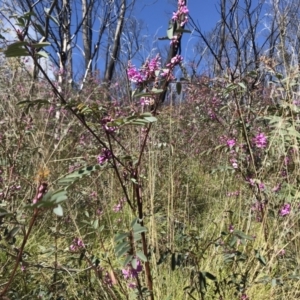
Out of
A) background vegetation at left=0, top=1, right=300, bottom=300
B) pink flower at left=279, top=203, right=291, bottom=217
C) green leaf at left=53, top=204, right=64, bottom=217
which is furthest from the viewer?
pink flower at left=279, top=203, right=291, bottom=217

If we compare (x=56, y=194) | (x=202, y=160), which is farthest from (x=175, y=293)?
(x=202, y=160)

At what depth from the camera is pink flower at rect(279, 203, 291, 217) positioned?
1685 millimetres

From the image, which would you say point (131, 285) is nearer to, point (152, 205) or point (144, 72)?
point (152, 205)

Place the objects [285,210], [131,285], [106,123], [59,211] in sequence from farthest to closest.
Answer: [285,210] < [131,285] < [106,123] < [59,211]

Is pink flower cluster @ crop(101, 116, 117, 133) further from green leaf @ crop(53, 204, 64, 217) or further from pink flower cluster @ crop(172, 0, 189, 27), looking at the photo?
green leaf @ crop(53, 204, 64, 217)

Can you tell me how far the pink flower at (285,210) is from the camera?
5.53 ft

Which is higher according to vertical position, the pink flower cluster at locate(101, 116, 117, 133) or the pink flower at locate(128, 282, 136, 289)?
the pink flower cluster at locate(101, 116, 117, 133)

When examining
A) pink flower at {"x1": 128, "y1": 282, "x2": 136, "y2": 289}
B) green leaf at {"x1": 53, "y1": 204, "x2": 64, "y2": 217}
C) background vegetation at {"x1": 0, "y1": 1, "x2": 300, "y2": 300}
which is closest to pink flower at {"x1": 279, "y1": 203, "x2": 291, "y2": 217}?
background vegetation at {"x1": 0, "y1": 1, "x2": 300, "y2": 300}

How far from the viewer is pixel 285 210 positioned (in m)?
1.69

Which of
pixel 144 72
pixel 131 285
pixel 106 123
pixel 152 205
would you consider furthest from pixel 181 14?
pixel 131 285

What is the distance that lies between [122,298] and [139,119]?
34.9 inches

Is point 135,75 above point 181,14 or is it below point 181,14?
below

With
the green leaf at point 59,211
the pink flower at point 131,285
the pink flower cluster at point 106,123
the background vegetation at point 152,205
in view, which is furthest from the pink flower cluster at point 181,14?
the pink flower at point 131,285

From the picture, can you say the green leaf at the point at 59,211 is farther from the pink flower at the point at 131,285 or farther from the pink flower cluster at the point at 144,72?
the pink flower at the point at 131,285
